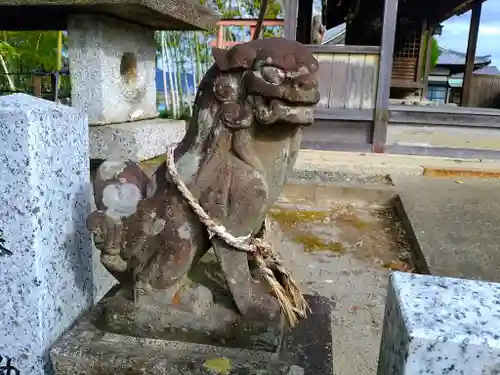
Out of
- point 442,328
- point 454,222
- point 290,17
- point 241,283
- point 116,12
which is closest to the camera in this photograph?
point 442,328

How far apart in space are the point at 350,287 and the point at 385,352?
2084 millimetres

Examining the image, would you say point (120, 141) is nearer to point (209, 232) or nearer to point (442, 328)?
point (209, 232)

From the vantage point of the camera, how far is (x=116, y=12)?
2.27 metres

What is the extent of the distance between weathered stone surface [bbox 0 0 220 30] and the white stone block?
0.06 metres

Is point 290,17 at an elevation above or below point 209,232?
above

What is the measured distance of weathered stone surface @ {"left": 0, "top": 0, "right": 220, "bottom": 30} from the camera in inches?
75.2

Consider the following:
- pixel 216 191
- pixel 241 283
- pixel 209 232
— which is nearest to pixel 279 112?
pixel 216 191

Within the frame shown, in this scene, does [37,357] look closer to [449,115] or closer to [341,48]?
[341,48]

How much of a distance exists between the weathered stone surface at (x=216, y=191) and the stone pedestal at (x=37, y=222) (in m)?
0.15

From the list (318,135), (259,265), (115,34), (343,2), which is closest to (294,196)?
(318,135)

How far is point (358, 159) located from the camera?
18.1 ft

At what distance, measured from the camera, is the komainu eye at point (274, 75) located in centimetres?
117

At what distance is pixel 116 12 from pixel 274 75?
145 cm

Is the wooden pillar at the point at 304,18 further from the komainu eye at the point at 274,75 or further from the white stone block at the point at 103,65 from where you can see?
the komainu eye at the point at 274,75
